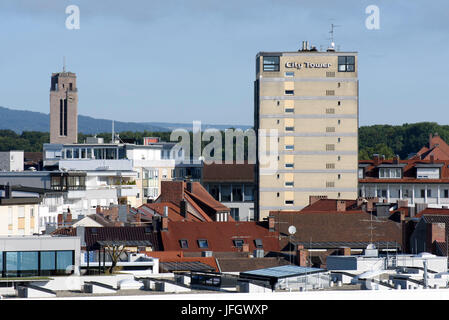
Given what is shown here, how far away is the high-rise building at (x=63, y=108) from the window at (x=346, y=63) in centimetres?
6272

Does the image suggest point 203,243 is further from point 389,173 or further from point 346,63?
point 389,173

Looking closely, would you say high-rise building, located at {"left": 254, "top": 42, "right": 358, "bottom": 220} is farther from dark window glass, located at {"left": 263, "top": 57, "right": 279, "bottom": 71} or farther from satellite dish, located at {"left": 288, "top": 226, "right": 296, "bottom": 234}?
satellite dish, located at {"left": 288, "top": 226, "right": 296, "bottom": 234}

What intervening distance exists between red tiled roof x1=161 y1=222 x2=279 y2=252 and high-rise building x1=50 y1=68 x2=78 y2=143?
9104 cm

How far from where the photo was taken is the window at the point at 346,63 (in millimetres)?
98812

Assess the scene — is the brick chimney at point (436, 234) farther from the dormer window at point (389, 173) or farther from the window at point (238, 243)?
the dormer window at point (389, 173)

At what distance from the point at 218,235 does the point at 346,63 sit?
1543 inches

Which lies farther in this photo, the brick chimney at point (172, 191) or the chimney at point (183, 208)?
the brick chimney at point (172, 191)

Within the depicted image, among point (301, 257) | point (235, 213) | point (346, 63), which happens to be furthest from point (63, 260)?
point (235, 213)

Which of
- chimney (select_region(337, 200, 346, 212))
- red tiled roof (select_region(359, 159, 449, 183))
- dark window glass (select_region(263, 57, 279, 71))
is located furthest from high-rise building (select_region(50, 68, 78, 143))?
chimney (select_region(337, 200, 346, 212))

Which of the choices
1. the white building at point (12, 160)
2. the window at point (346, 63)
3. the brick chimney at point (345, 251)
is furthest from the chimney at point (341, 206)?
the white building at point (12, 160)

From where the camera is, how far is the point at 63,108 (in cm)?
16062

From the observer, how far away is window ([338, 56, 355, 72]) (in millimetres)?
98812
